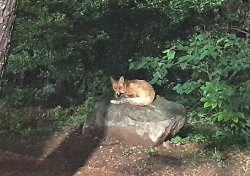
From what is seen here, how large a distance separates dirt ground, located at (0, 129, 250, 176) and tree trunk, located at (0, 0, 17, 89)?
10.4 feet

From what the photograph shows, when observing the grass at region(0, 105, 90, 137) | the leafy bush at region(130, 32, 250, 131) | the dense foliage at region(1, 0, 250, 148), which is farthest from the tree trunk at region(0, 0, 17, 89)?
the dense foliage at region(1, 0, 250, 148)

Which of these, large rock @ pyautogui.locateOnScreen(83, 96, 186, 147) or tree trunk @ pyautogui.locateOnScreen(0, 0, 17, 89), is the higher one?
tree trunk @ pyautogui.locateOnScreen(0, 0, 17, 89)

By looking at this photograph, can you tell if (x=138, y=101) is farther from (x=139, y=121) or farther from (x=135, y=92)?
(x=139, y=121)

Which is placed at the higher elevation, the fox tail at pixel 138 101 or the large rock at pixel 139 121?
the fox tail at pixel 138 101

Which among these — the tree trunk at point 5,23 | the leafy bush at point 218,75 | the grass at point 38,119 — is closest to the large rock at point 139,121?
the leafy bush at point 218,75

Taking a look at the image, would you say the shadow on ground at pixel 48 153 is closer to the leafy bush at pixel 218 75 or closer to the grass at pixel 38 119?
the grass at pixel 38 119

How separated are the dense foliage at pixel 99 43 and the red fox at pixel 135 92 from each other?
138 cm

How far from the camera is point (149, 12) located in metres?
10.8

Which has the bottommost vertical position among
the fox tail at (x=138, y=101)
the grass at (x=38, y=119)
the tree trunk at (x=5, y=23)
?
the grass at (x=38, y=119)

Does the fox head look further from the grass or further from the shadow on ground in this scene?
the grass

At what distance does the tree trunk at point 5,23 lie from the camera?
3562 millimetres

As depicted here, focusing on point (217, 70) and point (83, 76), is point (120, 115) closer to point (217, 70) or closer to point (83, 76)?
point (217, 70)

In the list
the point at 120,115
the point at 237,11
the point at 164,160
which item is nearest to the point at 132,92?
the point at 120,115

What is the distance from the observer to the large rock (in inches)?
285
